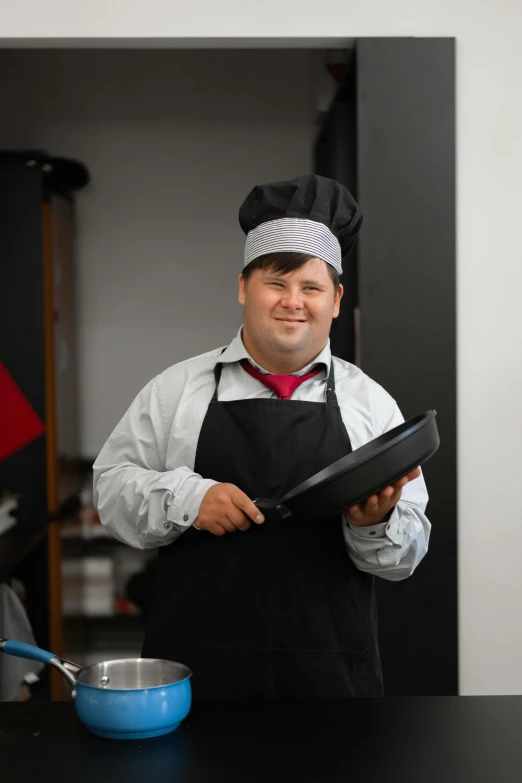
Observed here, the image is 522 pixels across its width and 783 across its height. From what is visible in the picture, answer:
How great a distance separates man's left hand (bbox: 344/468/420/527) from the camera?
1.36m

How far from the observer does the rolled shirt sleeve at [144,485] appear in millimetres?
1486

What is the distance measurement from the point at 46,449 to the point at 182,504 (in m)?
1.98

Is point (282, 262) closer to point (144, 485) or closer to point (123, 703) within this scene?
point (144, 485)

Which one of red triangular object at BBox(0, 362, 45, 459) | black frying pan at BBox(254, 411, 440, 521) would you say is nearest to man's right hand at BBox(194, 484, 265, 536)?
black frying pan at BBox(254, 411, 440, 521)

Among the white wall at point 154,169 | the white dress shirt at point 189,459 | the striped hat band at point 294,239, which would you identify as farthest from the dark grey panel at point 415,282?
the white wall at point 154,169

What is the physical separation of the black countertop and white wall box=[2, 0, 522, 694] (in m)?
1.12

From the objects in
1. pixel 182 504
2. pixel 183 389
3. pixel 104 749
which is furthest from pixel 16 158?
pixel 104 749

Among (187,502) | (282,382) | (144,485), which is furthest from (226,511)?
(282,382)

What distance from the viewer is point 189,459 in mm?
1643

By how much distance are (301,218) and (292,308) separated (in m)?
0.17

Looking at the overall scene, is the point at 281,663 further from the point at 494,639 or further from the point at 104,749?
the point at 494,639

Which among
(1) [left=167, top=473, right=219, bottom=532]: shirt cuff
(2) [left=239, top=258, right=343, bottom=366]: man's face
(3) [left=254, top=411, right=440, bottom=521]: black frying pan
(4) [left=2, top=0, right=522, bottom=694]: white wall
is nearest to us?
(3) [left=254, top=411, right=440, bottom=521]: black frying pan

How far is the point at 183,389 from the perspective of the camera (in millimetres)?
1688

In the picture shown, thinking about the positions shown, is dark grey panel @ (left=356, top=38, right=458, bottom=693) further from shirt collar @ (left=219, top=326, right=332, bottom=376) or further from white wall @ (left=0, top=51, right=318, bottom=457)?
white wall @ (left=0, top=51, right=318, bottom=457)
